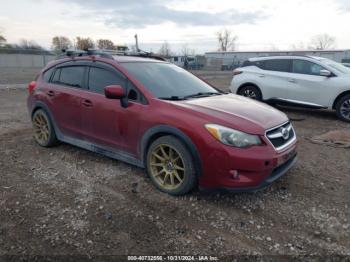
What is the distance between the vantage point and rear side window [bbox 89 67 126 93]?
173 inches

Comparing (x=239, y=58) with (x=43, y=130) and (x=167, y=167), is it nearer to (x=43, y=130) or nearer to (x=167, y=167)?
(x=43, y=130)

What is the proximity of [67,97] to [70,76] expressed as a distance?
373mm

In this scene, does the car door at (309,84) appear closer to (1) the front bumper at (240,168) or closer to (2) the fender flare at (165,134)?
(1) the front bumper at (240,168)

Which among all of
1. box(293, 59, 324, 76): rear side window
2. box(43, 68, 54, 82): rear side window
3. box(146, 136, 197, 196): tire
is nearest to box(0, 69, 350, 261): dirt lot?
box(146, 136, 197, 196): tire

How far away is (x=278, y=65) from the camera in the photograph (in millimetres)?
9523

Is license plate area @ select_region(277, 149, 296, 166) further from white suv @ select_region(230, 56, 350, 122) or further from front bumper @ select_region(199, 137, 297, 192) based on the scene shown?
white suv @ select_region(230, 56, 350, 122)

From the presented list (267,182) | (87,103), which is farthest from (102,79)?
(267,182)

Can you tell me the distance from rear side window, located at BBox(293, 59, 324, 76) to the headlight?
621cm

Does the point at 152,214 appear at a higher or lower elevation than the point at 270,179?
lower

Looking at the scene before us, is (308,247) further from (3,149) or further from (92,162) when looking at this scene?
(3,149)

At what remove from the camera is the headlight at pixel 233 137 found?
3.44 metres

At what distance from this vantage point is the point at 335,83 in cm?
832

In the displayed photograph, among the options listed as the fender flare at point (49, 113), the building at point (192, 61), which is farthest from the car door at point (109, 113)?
the building at point (192, 61)

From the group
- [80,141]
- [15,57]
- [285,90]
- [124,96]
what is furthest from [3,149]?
[15,57]
